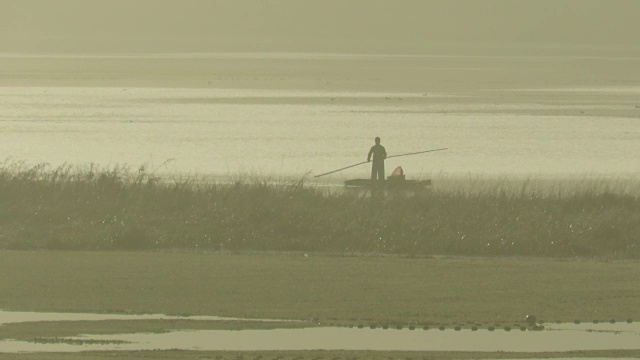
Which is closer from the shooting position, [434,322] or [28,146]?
[434,322]

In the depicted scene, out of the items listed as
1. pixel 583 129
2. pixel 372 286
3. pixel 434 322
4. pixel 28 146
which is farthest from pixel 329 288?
pixel 583 129

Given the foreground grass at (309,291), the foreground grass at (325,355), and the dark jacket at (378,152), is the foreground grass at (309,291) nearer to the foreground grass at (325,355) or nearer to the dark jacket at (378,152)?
the foreground grass at (325,355)

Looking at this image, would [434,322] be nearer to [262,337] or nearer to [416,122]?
[262,337]

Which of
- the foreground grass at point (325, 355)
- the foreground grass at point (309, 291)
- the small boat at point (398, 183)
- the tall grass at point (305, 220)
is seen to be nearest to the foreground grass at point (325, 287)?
the foreground grass at point (309, 291)

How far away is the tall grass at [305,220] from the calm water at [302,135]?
44.2 feet

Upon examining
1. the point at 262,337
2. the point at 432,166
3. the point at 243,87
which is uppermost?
the point at 243,87

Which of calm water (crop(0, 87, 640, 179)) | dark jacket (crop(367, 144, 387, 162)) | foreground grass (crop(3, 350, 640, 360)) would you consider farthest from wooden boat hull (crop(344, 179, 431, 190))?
foreground grass (crop(3, 350, 640, 360))

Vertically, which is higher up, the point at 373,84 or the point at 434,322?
the point at 373,84

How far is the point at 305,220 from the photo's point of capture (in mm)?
24672

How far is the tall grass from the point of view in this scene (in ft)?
77.7

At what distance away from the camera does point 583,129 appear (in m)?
59.9

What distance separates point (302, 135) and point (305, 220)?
103ft

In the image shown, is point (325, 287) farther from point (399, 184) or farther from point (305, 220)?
point (399, 184)

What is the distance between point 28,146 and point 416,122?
17742 mm
